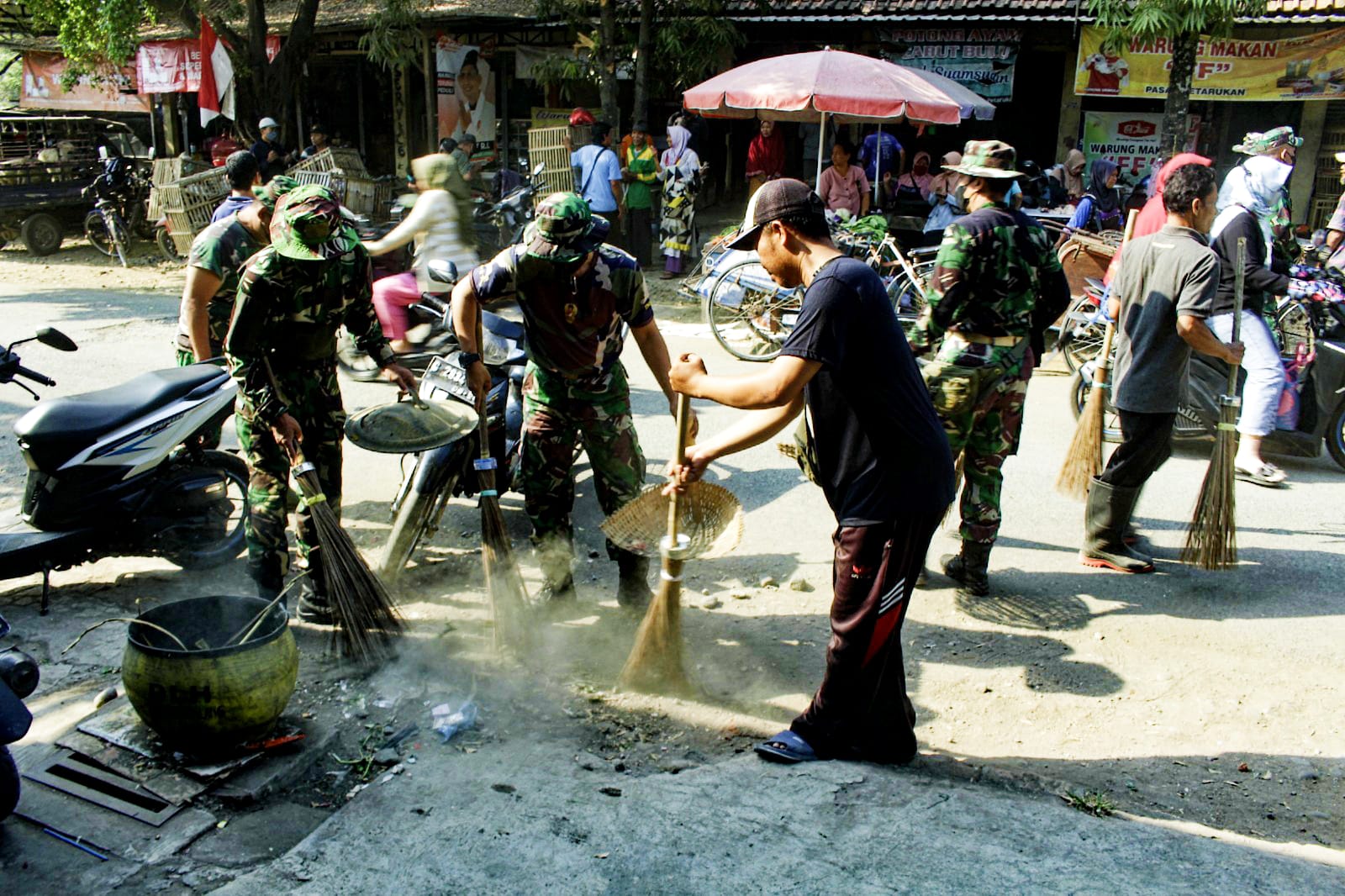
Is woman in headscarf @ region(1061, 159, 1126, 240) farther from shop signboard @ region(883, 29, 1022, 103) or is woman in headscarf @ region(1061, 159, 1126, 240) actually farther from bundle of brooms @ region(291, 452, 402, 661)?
bundle of brooms @ region(291, 452, 402, 661)

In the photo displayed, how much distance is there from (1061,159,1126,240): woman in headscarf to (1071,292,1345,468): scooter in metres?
5.27

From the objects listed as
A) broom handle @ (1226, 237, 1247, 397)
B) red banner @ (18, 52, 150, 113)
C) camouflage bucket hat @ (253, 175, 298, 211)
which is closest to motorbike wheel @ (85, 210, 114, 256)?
red banner @ (18, 52, 150, 113)

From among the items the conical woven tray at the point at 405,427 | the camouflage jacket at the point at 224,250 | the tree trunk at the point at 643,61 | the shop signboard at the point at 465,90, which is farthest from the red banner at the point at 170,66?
the conical woven tray at the point at 405,427

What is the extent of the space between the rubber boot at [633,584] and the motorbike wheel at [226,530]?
6.37 feet

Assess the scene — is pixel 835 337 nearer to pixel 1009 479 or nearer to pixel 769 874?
pixel 769 874

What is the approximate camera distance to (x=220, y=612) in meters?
3.85

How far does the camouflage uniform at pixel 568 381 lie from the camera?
4379mm

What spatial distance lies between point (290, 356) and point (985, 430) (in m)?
3.11

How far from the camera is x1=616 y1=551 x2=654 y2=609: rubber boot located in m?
4.74

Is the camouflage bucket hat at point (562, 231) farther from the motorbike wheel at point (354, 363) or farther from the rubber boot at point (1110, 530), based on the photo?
the rubber boot at point (1110, 530)

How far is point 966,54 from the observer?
49.1ft

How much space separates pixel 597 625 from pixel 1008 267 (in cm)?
241

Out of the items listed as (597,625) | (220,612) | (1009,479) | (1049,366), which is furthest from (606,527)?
(1049,366)

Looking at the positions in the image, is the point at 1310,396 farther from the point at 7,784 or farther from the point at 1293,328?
the point at 7,784
